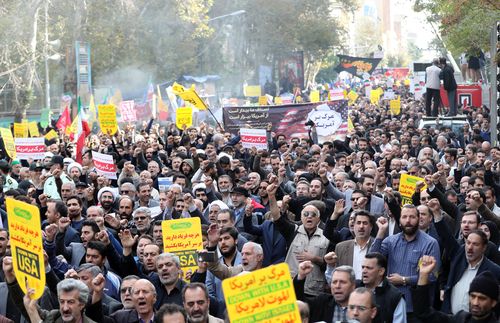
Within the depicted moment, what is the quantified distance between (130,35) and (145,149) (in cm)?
2712

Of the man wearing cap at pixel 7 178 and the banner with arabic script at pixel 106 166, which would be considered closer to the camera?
the man wearing cap at pixel 7 178

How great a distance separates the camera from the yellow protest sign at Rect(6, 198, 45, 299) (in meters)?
7.14

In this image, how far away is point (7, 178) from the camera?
1485 cm

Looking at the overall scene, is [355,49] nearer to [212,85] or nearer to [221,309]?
[212,85]

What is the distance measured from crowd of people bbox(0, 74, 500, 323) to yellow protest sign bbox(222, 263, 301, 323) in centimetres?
85

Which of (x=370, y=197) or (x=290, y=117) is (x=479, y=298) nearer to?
(x=370, y=197)

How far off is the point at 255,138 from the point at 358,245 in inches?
360

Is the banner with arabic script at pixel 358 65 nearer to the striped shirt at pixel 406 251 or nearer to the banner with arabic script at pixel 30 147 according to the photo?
the banner with arabic script at pixel 30 147

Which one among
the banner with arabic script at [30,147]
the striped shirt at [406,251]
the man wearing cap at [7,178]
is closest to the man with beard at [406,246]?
the striped shirt at [406,251]

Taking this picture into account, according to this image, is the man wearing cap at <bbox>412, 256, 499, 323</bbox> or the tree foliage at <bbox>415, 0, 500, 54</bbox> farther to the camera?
the tree foliage at <bbox>415, 0, 500, 54</bbox>

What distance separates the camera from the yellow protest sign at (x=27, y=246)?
7.14 meters

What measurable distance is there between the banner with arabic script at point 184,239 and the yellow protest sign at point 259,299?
141 inches

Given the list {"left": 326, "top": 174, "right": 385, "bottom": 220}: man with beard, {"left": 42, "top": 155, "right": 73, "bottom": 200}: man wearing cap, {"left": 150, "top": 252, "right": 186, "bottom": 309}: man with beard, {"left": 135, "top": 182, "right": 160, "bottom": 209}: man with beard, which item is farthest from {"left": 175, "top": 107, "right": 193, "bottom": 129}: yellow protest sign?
{"left": 150, "top": 252, "right": 186, "bottom": 309}: man with beard

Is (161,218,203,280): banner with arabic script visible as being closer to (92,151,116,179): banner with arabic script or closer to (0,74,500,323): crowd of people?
(0,74,500,323): crowd of people
